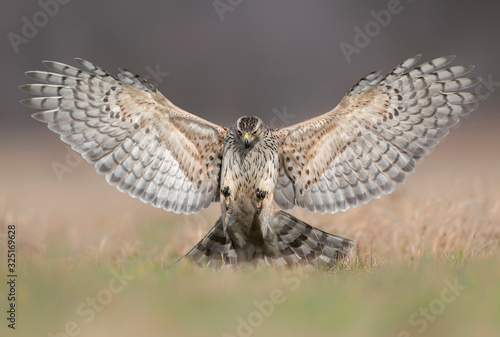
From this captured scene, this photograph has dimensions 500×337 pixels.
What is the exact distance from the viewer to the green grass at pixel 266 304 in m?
3.04

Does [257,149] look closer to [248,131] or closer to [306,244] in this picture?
[248,131]

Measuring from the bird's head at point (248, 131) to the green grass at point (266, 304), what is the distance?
1.21 metres

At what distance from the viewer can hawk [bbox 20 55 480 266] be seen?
5.23m

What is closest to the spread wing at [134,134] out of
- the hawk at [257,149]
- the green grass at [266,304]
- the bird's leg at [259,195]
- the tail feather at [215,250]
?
the hawk at [257,149]

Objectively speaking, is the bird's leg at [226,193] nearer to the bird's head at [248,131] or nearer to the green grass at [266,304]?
the bird's head at [248,131]

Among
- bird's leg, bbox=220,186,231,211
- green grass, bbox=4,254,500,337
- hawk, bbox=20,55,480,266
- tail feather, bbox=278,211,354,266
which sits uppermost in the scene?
hawk, bbox=20,55,480,266

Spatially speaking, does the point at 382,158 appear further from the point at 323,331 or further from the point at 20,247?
the point at 20,247

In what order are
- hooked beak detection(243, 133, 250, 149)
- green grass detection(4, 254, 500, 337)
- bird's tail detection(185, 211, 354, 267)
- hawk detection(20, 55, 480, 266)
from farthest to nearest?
bird's tail detection(185, 211, 354, 267) < hawk detection(20, 55, 480, 266) < hooked beak detection(243, 133, 250, 149) < green grass detection(4, 254, 500, 337)

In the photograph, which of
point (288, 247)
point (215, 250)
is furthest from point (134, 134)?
point (288, 247)

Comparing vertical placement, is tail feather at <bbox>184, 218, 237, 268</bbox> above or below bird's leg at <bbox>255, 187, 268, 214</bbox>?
below

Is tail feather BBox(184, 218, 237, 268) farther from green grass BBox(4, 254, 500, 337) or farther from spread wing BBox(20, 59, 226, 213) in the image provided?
green grass BBox(4, 254, 500, 337)

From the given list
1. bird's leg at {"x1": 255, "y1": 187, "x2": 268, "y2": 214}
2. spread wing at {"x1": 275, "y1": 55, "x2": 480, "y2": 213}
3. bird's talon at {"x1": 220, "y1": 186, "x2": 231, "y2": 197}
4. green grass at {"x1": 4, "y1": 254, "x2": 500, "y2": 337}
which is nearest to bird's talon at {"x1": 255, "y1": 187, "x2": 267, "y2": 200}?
bird's leg at {"x1": 255, "y1": 187, "x2": 268, "y2": 214}

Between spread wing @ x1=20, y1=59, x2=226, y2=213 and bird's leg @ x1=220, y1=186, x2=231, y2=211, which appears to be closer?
bird's leg @ x1=220, y1=186, x2=231, y2=211

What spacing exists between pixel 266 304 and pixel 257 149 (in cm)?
202
